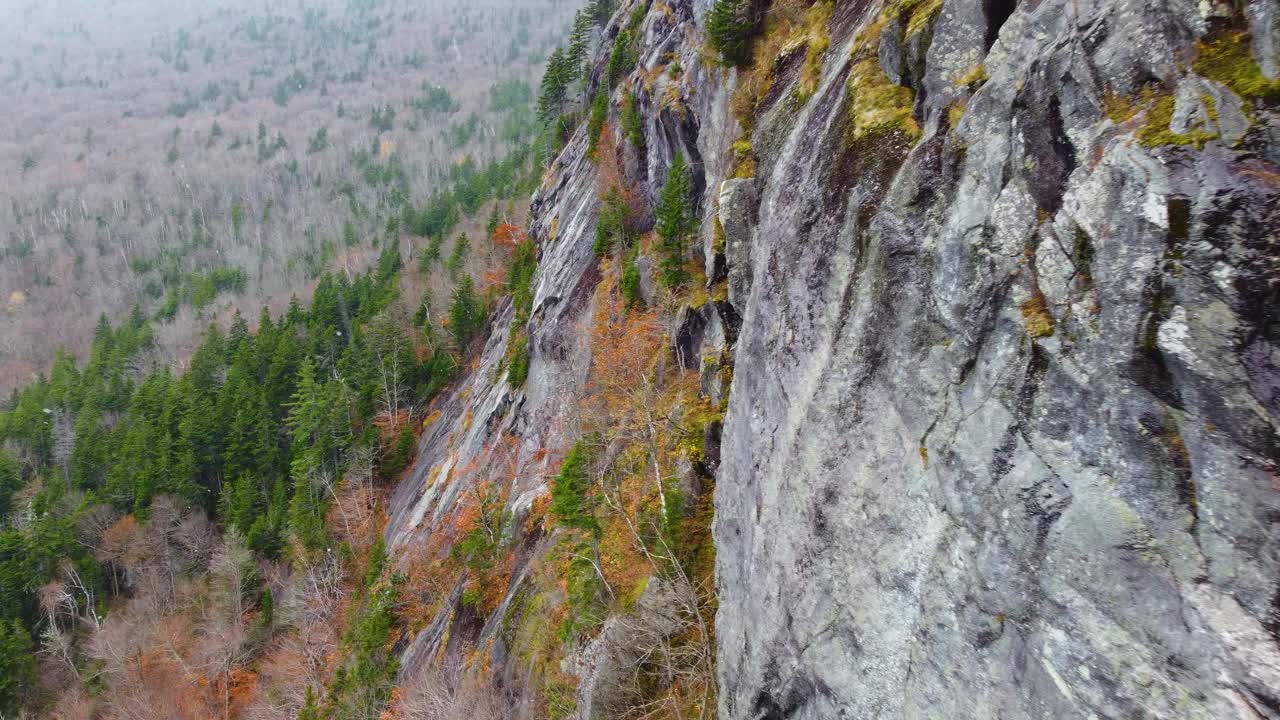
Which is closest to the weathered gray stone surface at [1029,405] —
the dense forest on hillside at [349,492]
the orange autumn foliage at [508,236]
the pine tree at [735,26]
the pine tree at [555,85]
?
the dense forest on hillside at [349,492]

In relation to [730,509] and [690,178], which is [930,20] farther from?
[690,178]

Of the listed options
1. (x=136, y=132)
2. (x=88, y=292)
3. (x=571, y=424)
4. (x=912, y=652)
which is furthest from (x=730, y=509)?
(x=136, y=132)

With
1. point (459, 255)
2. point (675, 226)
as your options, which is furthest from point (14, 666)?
point (675, 226)

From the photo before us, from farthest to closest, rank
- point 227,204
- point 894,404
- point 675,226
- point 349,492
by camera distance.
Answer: point 227,204 → point 349,492 → point 675,226 → point 894,404

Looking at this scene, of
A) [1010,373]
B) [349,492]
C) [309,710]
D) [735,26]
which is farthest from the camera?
[349,492]

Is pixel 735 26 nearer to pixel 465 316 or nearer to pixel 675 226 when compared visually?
pixel 675 226

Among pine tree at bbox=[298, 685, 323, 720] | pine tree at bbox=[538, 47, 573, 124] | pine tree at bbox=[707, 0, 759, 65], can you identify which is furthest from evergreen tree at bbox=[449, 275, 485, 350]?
pine tree at bbox=[707, 0, 759, 65]

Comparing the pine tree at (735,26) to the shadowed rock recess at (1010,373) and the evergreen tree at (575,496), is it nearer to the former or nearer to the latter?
the shadowed rock recess at (1010,373)
